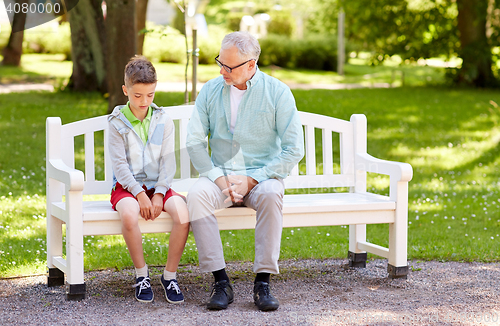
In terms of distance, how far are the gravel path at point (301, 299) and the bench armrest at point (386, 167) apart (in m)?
0.70

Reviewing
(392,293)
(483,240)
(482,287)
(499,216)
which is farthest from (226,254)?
(499,216)

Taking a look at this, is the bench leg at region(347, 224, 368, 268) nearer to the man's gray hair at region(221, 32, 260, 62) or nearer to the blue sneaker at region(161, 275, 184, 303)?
the blue sneaker at region(161, 275, 184, 303)

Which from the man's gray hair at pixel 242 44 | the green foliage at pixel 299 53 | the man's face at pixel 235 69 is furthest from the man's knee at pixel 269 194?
the green foliage at pixel 299 53

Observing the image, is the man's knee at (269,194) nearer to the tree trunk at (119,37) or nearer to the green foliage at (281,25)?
the tree trunk at (119,37)

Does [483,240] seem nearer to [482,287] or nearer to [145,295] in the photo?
[482,287]

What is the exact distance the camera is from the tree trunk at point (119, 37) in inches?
332

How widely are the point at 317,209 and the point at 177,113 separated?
1196 millimetres

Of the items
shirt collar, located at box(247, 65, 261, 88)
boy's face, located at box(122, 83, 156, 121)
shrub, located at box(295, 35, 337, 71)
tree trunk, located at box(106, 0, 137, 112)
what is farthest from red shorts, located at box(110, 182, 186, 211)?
shrub, located at box(295, 35, 337, 71)

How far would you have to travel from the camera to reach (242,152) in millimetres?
3678

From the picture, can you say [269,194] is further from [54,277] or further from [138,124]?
[54,277]

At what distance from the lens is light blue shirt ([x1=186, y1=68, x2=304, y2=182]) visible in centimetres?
363

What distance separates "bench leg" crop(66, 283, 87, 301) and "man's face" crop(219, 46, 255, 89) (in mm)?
1465

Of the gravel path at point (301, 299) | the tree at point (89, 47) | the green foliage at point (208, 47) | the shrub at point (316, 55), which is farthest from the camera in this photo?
the shrub at point (316, 55)

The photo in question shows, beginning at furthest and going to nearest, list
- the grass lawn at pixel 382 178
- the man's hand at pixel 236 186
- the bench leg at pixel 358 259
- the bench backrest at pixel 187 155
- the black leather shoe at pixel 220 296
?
the grass lawn at pixel 382 178 < the bench leg at pixel 358 259 < the bench backrest at pixel 187 155 < the man's hand at pixel 236 186 < the black leather shoe at pixel 220 296
